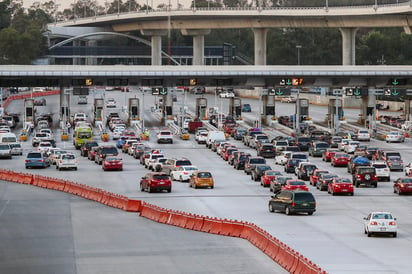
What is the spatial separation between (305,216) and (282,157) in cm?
2838

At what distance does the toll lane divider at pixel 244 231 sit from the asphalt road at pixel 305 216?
1.26 meters

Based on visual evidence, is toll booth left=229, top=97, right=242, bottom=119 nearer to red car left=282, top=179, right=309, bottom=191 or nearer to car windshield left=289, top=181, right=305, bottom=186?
red car left=282, top=179, right=309, bottom=191

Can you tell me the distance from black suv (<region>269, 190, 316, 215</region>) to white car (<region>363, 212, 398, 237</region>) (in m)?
7.68

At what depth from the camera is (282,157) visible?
271 ft

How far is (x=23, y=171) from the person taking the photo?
79.7m

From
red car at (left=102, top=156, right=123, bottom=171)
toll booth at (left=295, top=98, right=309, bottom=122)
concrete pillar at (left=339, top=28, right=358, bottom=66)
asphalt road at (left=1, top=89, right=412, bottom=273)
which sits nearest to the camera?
asphalt road at (left=1, top=89, right=412, bottom=273)

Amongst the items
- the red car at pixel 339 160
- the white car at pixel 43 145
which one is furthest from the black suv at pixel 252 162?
the white car at pixel 43 145

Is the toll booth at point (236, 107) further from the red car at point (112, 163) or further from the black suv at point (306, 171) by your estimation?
the black suv at point (306, 171)

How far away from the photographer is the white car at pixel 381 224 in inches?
1822

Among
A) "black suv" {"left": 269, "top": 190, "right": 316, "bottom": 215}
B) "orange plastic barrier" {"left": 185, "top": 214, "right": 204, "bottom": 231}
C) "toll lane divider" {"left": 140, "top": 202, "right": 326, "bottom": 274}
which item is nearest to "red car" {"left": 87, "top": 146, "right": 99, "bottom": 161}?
"toll lane divider" {"left": 140, "top": 202, "right": 326, "bottom": 274}

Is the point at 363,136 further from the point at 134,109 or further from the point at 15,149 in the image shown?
the point at 134,109

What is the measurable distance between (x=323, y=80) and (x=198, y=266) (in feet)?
289

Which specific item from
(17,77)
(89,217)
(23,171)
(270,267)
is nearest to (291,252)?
(270,267)

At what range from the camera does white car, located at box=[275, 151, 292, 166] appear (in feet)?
268
